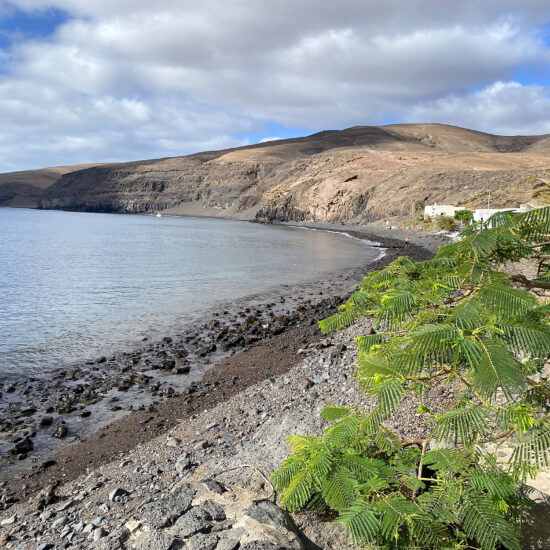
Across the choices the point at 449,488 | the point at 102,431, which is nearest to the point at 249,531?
the point at 449,488

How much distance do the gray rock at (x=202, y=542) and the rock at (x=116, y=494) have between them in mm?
A: 3412

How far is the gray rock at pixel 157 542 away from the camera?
3.77m

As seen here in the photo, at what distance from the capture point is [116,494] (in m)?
6.66

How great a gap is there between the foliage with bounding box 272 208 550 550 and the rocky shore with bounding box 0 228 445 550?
32.0 inches

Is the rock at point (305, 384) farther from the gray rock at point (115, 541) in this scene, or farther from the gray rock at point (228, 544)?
the gray rock at point (228, 544)

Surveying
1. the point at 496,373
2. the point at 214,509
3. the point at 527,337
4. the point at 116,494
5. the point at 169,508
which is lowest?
the point at 116,494

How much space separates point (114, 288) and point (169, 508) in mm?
24213

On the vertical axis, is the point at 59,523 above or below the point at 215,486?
below

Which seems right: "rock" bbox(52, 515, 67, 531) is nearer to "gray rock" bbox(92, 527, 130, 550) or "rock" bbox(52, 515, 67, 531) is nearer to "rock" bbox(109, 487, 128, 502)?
"rock" bbox(109, 487, 128, 502)

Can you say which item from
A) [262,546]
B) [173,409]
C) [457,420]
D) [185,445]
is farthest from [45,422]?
[457,420]

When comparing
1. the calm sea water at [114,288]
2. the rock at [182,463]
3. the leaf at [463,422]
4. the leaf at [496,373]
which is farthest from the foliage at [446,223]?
the leaf at [496,373]

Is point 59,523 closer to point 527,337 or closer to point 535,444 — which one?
point 535,444

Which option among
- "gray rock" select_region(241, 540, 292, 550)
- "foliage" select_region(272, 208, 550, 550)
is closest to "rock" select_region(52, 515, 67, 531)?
"gray rock" select_region(241, 540, 292, 550)

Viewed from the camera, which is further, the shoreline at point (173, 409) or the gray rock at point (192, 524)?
the shoreline at point (173, 409)
